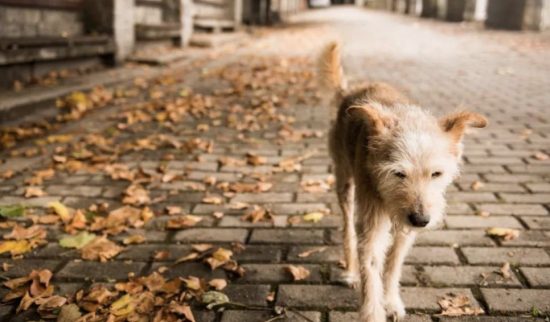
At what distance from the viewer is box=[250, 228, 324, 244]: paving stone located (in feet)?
12.2

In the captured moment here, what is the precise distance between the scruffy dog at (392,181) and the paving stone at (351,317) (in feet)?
0.23

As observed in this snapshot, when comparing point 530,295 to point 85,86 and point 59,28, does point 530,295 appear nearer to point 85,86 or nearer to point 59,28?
point 85,86

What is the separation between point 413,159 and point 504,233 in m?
1.51

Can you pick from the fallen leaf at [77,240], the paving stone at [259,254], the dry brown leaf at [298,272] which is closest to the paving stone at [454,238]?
the dry brown leaf at [298,272]

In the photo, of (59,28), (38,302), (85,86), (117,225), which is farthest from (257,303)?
(59,28)

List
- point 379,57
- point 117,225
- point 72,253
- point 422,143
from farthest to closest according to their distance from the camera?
point 379,57 < point 117,225 < point 72,253 < point 422,143

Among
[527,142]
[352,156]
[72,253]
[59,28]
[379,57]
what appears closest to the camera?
[352,156]

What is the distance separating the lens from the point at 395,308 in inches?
112

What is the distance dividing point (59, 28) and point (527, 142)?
8.31 meters

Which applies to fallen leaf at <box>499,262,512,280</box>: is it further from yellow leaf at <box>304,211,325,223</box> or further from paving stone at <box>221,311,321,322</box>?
yellow leaf at <box>304,211,325,223</box>

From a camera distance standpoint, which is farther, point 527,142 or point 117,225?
point 527,142

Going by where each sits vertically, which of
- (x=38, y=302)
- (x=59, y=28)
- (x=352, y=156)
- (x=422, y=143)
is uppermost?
(x=59, y=28)

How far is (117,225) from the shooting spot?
3986 mm

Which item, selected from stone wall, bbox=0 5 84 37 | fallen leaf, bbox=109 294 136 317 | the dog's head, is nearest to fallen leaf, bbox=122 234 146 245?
fallen leaf, bbox=109 294 136 317
